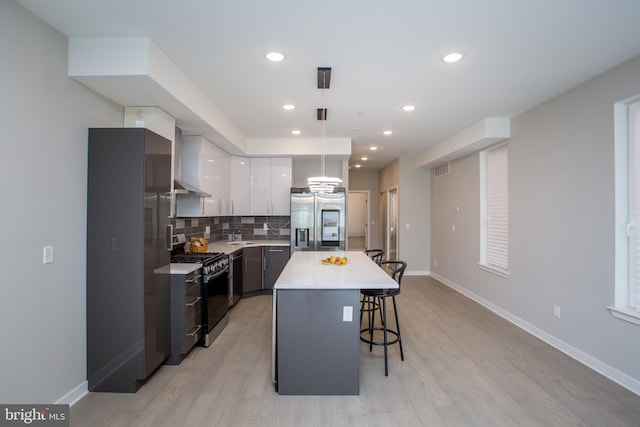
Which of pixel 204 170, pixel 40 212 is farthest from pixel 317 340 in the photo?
pixel 204 170

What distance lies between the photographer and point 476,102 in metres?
3.55

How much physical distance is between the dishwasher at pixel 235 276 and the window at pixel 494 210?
363cm

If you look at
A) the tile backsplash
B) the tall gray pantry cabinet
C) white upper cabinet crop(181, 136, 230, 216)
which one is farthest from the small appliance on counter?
the tile backsplash

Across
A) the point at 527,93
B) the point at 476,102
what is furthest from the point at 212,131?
the point at 527,93

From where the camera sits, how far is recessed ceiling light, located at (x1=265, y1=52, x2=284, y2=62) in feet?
8.24

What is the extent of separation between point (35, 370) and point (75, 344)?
32 centimetres

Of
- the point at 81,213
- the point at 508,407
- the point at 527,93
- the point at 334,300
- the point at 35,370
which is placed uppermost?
the point at 527,93

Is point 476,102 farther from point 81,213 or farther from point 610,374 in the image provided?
point 81,213

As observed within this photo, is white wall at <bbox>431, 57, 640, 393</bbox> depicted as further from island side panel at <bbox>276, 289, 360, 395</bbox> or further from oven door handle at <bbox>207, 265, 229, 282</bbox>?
oven door handle at <bbox>207, 265, 229, 282</bbox>

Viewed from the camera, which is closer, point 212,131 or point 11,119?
point 11,119

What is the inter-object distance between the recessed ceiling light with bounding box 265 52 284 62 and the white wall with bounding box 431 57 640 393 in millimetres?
2803

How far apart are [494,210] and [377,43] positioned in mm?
3327

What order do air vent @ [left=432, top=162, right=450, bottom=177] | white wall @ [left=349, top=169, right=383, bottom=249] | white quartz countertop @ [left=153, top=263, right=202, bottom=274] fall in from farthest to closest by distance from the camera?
white wall @ [left=349, top=169, right=383, bottom=249] → air vent @ [left=432, top=162, right=450, bottom=177] → white quartz countertop @ [left=153, top=263, right=202, bottom=274]

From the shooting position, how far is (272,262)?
5297mm
